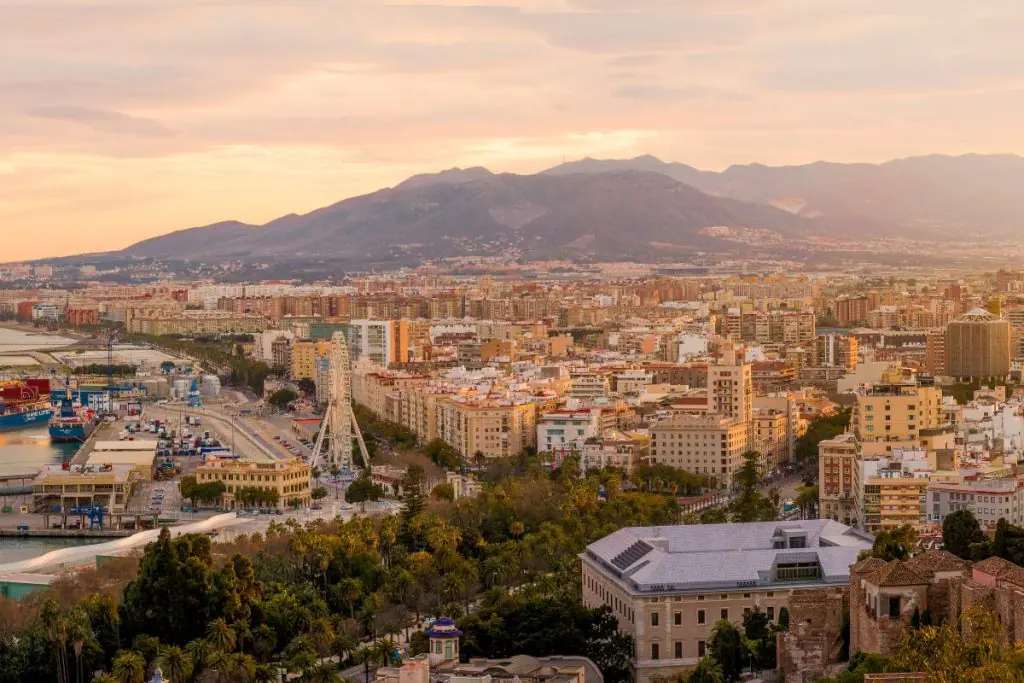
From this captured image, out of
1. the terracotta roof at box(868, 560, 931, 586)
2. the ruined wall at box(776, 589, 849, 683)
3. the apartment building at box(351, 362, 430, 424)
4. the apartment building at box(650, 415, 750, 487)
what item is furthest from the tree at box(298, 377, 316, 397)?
the terracotta roof at box(868, 560, 931, 586)

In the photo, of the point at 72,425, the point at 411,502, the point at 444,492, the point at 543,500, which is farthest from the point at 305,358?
the point at 543,500

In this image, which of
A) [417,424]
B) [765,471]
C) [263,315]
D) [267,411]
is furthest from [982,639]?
[263,315]

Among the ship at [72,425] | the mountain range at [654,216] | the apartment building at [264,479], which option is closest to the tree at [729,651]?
the apartment building at [264,479]

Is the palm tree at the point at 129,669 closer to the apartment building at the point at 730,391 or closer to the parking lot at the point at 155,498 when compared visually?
the parking lot at the point at 155,498

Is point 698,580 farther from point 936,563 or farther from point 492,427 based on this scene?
point 492,427

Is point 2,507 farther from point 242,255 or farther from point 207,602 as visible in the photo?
point 242,255

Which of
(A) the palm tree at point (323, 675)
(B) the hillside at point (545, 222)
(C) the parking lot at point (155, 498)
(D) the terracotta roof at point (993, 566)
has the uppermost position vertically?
(B) the hillside at point (545, 222)
